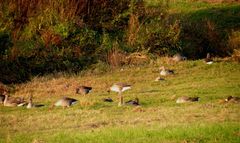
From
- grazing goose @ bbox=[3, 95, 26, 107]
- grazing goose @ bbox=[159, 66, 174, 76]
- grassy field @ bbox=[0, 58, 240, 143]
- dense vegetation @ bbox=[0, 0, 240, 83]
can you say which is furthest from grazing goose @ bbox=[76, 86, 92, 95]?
dense vegetation @ bbox=[0, 0, 240, 83]

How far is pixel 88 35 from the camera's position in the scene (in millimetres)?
23859

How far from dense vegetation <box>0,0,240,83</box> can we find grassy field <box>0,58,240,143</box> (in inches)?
59.4

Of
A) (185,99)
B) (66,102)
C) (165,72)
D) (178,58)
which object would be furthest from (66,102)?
(178,58)

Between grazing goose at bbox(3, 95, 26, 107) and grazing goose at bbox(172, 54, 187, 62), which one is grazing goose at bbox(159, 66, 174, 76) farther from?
grazing goose at bbox(3, 95, 26, 107)

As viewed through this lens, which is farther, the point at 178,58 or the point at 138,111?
the point at 178,58

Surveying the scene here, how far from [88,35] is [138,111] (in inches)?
405

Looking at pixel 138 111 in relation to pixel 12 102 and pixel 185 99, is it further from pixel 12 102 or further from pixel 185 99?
pixel 12 102

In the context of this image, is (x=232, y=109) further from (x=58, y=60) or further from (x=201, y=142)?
(x=58, y=60)

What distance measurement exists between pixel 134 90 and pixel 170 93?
166cm

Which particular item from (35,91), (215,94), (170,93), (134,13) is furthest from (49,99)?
(134,13)

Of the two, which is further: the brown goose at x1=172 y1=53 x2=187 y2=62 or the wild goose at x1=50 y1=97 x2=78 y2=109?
the brown goose at x1=172 y1=53 x2=187 y2=62

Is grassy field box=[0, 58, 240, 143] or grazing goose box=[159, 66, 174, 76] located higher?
grazing goose box=[159, 66, 174, 76]

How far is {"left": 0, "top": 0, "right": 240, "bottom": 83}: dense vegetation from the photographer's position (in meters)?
22.3

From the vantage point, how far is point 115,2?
25781 mm
